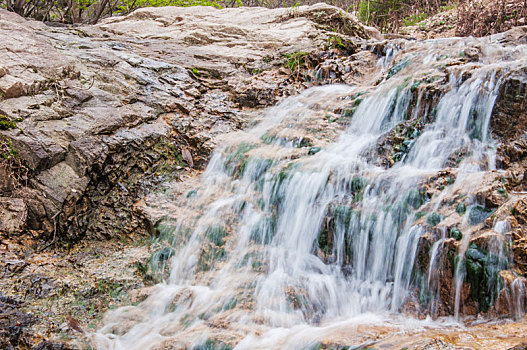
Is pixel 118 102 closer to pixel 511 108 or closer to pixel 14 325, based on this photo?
pixel 14 325

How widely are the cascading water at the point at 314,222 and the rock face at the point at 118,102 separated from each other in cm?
77

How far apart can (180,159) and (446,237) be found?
12.4 ft

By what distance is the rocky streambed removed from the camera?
3412 millimetres

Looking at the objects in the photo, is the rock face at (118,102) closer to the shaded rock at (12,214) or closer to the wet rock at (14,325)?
the shaded rock at (12,214)

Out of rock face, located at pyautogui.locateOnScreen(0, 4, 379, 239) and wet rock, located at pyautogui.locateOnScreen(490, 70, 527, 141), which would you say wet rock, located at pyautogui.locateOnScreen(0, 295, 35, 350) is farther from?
wet rock, located at pyautogui.locateOnScreen(490, 70, 527, 141)

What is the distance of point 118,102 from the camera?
6.14 metres

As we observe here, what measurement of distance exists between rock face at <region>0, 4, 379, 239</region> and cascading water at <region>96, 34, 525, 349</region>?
77cm

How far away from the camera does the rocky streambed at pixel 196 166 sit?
3.41 meters

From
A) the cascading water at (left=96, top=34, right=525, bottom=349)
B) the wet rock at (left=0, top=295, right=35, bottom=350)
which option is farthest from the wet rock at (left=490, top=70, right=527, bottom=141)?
the wet rock at (left=0, top=295, right=35, bottom=350)

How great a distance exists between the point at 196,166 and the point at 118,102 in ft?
4.98

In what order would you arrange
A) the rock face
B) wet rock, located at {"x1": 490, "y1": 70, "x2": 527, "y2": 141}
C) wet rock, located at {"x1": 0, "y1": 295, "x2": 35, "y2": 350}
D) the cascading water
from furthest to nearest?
the rock face < wet rock, located at {"x1": 490, "y1": 70, "x2": 527, "y2": 141} < the cascading water < wet rock, located at {"x1": 0, "y1": 295, "x2": 35, "y2": 350}

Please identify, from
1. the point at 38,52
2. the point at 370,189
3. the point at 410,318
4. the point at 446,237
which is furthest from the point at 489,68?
the point at 38,52

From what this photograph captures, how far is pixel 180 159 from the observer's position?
19.7 feet

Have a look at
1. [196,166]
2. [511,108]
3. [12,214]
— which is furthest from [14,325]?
[511,108]
